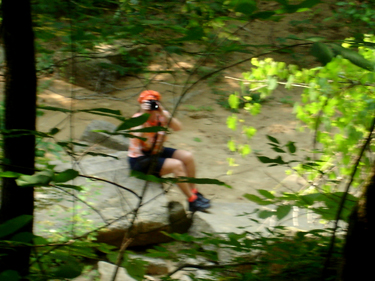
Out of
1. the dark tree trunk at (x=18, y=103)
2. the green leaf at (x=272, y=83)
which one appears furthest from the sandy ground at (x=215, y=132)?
the dark tree trunk at (x=18, y=103)

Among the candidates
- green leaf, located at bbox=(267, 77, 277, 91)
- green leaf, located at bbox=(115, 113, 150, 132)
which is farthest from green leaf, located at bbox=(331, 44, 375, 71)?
green leaf, located at bbox=(267, 77, 277, 91)

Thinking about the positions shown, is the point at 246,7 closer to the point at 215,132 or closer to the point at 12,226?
the point at 12,226

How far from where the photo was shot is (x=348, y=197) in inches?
51.9

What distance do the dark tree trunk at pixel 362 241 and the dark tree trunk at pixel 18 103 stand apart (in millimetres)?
1053

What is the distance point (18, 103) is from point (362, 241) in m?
1.19

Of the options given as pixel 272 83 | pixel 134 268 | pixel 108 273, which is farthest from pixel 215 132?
pixel 134 268

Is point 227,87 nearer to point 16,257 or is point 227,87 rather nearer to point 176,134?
point 176,134

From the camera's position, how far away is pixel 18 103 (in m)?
1.32

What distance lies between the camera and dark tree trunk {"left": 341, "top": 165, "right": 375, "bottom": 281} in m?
0.98

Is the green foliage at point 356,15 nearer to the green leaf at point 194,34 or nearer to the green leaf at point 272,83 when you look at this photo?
the green leaf at point 272,83

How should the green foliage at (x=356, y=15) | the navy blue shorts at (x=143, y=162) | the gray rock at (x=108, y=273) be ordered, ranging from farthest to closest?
the green foliage at (x=356, y=15) → the navy blue shorts at (x=143, y=162) → the gray rock at (x=108, y=273)

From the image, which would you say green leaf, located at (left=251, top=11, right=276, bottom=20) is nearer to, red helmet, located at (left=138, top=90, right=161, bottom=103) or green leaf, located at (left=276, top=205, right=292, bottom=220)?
green leaf, located at (left=276, top=205, right=292, bottom=220)

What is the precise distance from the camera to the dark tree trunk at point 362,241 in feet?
3.23

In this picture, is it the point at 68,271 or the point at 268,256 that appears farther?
the point at 268,256
